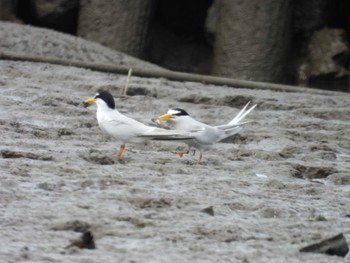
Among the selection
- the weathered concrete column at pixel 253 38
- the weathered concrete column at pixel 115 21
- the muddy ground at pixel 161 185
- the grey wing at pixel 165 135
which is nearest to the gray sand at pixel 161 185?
the muddy ground at pixel 161 185

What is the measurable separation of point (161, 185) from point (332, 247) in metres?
1.00

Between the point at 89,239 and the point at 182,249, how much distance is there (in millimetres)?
283

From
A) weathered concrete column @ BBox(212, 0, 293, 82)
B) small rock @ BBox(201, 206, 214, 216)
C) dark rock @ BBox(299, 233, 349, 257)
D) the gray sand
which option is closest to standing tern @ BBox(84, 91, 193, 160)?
the gray sand

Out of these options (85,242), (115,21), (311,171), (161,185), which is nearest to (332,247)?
(85,242)

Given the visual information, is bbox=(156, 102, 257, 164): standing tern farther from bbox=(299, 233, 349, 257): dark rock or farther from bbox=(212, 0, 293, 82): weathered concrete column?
bbox=(212, 0, 293, 82): weathered concrete column

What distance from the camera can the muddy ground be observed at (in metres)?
3.06

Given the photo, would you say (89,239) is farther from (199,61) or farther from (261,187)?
(199,61)

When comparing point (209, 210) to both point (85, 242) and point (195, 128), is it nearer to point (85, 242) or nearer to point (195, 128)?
point (85, 242)

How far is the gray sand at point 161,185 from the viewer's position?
10.0ft

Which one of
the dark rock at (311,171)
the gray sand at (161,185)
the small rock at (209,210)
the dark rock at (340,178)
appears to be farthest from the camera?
the dark rock at (311,171)

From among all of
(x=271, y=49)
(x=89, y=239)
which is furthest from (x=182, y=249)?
(x=271, y=49)

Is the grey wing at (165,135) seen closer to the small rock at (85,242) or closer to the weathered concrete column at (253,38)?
the small rock at (85,242)

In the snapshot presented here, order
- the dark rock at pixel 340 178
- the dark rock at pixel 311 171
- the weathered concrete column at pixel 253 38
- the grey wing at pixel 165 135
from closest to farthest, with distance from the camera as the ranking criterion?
the grey wing at pixel 165 135 → the dark rock at pixel 340 178 → the dark rock at pixel 311 171 → the weathered concrete column at pixel 253 38

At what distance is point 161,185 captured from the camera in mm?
3920
